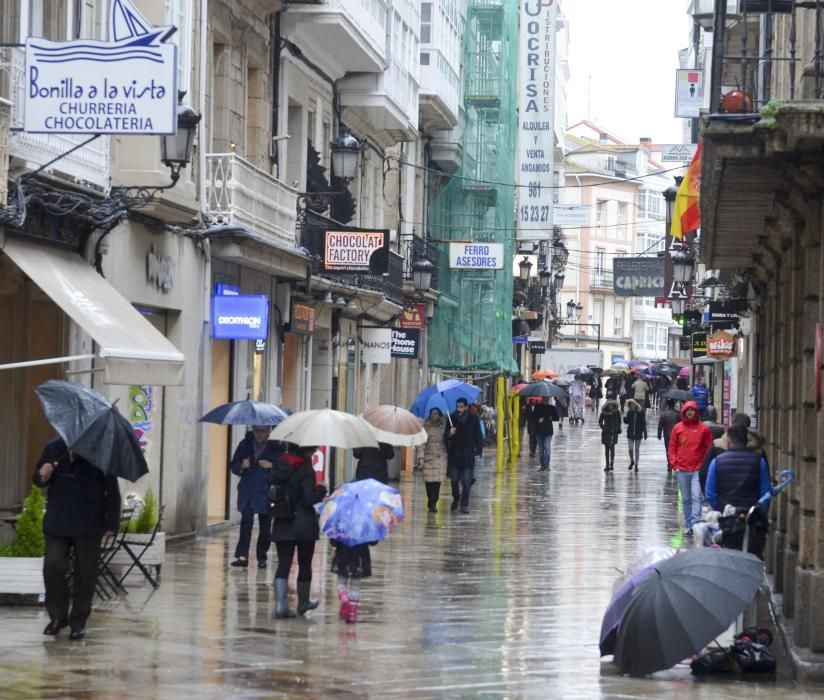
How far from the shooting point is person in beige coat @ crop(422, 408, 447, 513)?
27547 mm

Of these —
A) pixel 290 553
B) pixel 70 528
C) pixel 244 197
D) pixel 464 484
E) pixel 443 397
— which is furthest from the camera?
pixel 443 397

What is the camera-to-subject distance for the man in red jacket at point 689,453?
23531 mm

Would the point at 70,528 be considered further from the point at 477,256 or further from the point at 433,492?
the point at 477,256

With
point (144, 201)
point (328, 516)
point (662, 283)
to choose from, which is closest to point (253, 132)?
point (144, 201)

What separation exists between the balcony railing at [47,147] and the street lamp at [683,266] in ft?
64.9

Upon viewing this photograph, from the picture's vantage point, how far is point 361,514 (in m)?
13.9

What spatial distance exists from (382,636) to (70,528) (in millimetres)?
2547

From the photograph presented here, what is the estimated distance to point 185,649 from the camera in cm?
1229

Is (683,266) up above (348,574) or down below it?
above

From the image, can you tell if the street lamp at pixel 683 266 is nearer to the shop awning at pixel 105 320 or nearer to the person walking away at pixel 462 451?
the person walking away at pixel 462 451

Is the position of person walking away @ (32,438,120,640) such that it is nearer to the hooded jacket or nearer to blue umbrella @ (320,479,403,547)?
blue umbrella @ (320,479,403,547)

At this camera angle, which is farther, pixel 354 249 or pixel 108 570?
pixel 354 249

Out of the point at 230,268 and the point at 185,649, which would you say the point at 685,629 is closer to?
the point at 185,649

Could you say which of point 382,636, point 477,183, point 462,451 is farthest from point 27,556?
point 477,183
